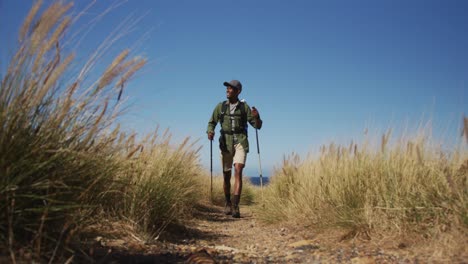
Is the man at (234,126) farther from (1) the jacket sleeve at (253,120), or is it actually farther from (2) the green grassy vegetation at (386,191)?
(2) the green grassy vegetation at (386,191)

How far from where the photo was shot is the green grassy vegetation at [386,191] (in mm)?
2910

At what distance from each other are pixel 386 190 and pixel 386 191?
0.04 feet

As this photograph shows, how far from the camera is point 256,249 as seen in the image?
3662 mm

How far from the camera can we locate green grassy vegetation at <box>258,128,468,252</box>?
9.55ft

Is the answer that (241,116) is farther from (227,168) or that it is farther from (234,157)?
(227,168)

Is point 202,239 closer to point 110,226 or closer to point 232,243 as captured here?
point 232,243

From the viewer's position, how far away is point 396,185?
3377mm

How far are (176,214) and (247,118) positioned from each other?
3.28 meters

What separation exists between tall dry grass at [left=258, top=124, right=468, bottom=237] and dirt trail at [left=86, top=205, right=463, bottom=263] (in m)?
0.23

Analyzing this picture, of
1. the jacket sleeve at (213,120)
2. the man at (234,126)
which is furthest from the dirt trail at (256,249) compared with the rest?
the jacket sleeve at (213,120)

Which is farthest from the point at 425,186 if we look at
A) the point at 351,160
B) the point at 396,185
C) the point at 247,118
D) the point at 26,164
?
the point at 247,118

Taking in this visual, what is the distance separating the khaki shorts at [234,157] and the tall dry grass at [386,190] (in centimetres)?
167

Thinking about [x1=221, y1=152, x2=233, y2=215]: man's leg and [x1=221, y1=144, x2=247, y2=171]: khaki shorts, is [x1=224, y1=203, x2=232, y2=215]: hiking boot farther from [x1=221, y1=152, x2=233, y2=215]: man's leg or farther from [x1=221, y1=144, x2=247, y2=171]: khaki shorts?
[x1=221, y1=144, x2=247, y2=171]: khaki shorts

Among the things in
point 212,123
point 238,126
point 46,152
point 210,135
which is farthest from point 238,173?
point 46,152
